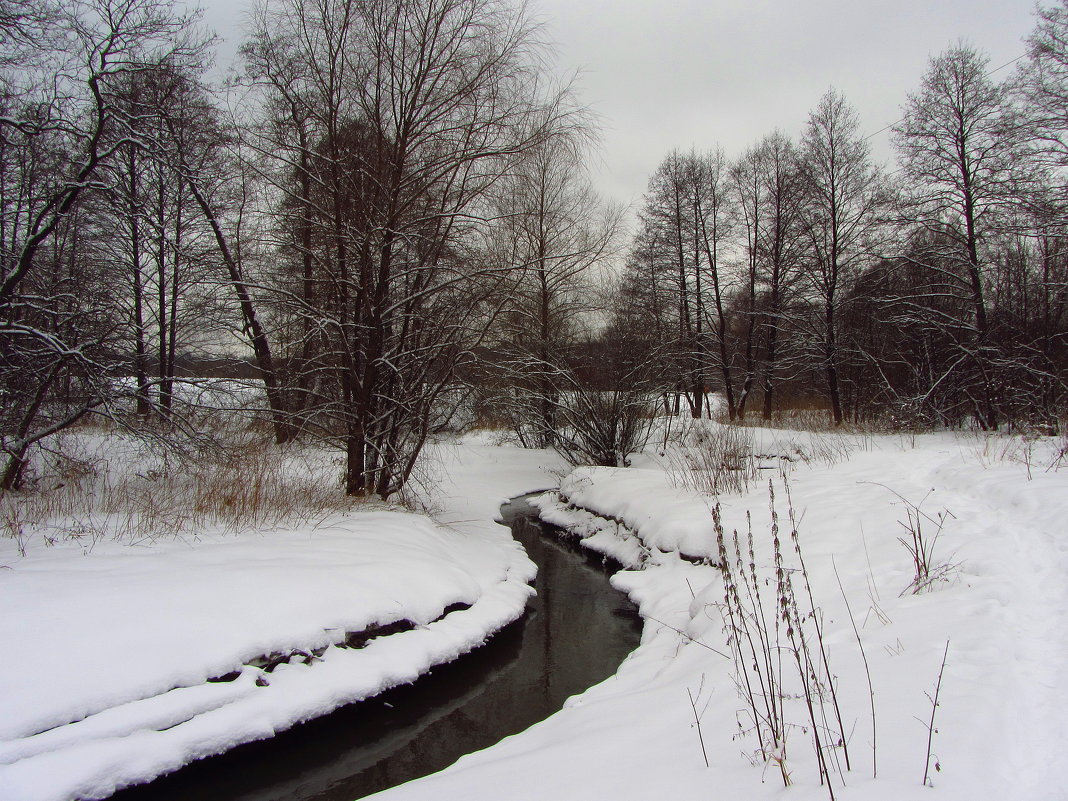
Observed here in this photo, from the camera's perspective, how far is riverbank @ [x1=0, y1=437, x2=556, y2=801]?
11.6ft

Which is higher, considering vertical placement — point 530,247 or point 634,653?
point 530,247

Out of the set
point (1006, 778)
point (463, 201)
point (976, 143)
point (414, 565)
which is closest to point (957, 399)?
point (976, 143)

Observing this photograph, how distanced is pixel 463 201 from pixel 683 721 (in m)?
7.81

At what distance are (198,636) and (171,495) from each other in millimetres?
3704

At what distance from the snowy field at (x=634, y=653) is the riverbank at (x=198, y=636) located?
0.02 m

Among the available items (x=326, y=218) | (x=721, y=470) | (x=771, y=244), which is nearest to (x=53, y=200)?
(x=326, y=218)

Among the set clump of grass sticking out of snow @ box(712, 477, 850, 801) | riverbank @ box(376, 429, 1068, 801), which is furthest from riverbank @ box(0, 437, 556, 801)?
clump of grass sticking out of snow @ box(712, 477, 850, 801)

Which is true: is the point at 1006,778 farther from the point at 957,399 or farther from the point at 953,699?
the point at 957,399

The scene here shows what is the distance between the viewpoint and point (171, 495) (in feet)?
24.3

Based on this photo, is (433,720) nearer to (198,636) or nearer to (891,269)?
(198,636)

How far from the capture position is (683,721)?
3.21m

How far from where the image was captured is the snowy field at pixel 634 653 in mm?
2414

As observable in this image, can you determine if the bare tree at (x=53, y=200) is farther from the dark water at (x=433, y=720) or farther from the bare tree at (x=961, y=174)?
the bare tree at (x=961, y=174)

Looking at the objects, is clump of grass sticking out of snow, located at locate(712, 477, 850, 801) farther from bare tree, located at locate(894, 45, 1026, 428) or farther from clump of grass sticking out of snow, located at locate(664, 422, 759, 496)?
bare tree, located at locate(894, 45, 1026, 428)
